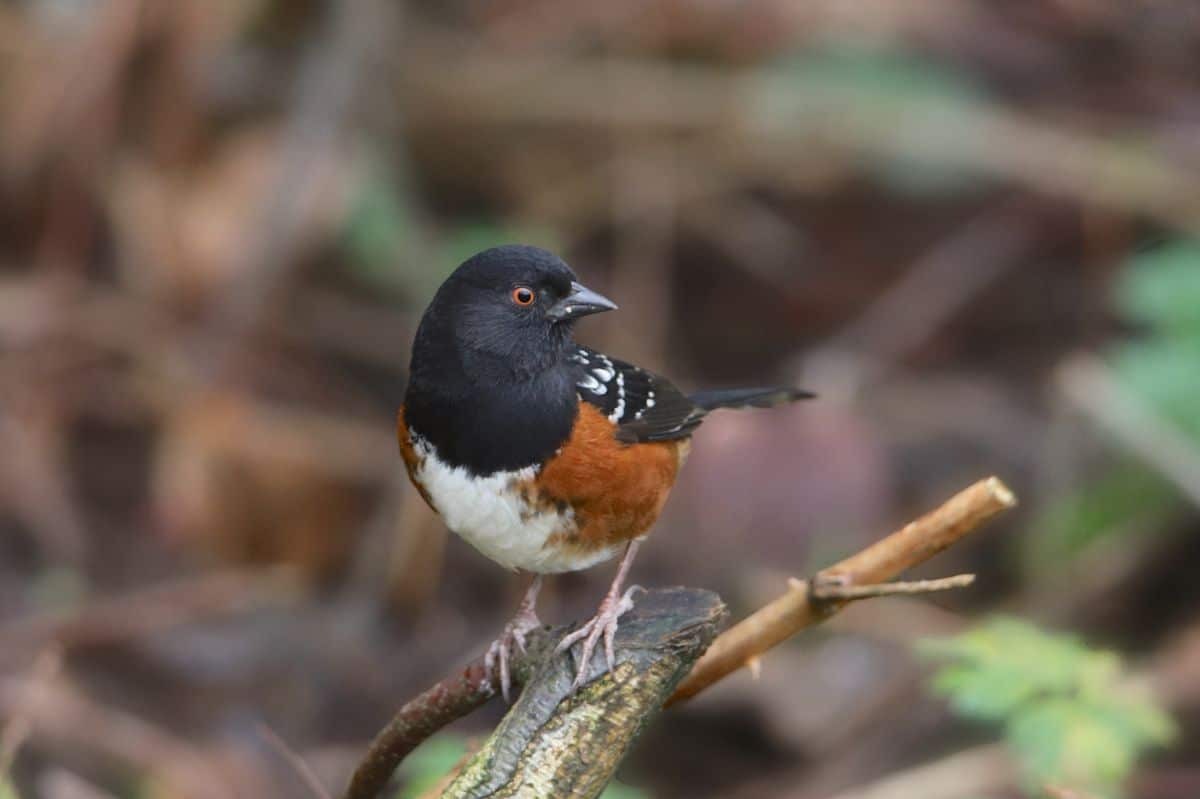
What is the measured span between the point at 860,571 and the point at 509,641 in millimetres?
763

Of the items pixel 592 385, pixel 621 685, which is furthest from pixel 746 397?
pixel 621 685

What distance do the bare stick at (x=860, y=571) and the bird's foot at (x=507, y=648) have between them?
252 mm

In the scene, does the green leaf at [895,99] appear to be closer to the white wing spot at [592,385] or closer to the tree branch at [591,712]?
the white wing spot at [592,385]

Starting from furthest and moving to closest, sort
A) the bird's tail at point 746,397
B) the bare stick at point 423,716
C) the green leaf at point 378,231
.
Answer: the green leaf at point 378,231 → the bird's tail at point 746,397 → the bare stick at point 423,716

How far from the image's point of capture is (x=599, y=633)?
6.82 feet

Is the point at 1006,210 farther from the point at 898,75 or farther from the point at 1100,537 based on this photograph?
the point at 1100,537

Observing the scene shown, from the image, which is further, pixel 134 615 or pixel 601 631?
pixel 134 615

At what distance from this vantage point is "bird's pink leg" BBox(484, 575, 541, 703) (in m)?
2.29

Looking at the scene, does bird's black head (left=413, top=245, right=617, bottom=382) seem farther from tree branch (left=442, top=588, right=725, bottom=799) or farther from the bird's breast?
tree branch (left=442, top=588, right=725, bottom=799)

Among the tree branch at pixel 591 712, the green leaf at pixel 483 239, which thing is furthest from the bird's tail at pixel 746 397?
the green leaf at pixel 483 239

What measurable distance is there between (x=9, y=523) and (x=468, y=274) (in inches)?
127

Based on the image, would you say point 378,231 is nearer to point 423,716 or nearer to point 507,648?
point 507,648

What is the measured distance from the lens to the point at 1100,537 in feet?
16.1

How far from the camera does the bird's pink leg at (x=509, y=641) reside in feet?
7.50
